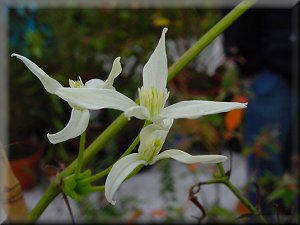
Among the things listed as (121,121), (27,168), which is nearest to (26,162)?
(27,168)

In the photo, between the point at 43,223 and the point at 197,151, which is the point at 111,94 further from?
the point at 197,151

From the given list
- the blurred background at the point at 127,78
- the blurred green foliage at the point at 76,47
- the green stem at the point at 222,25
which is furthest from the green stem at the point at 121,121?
the blurred green foliage at the point at 76,47

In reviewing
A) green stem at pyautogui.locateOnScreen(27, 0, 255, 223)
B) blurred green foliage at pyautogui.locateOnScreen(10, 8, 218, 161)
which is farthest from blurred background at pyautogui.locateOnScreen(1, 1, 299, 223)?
green stem at pyautogui.locateOnScreen(27, 0, 255, 223)

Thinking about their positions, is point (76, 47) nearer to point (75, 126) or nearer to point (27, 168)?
point (27, 168)

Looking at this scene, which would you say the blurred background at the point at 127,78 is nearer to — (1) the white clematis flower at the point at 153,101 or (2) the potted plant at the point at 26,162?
(2) the potted plant at the point at 26,162

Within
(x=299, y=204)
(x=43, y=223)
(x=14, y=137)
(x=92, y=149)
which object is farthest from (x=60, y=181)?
(x=14, y=137)

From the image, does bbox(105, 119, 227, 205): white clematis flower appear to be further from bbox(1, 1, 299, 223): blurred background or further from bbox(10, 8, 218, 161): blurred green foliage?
bbox(10, 8, 218, 161): blurred green foliage
